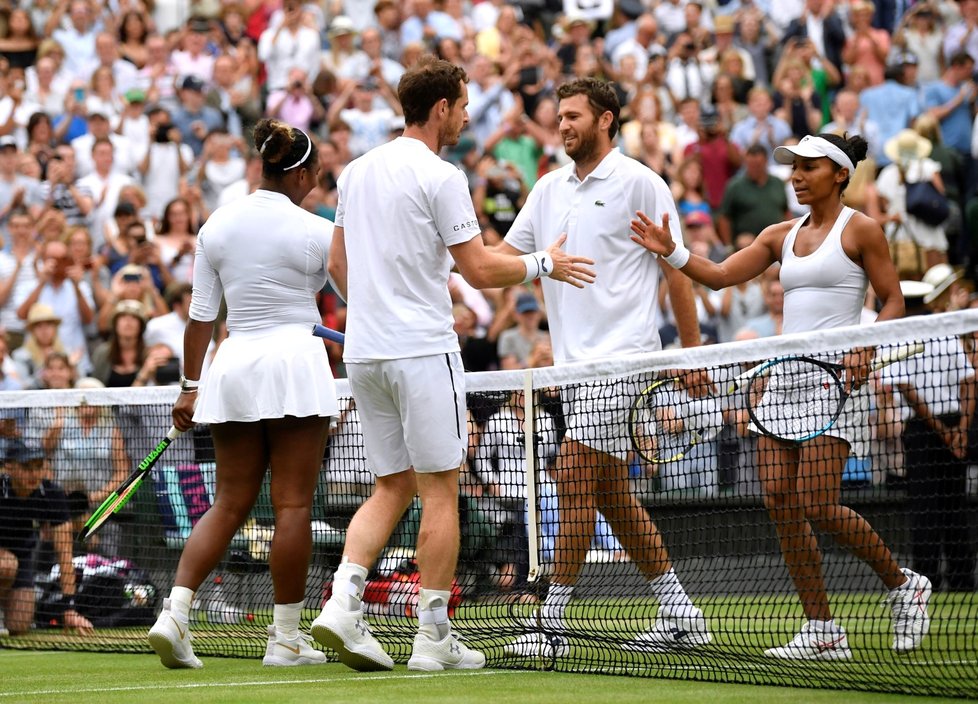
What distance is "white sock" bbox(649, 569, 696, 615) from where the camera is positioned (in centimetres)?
716

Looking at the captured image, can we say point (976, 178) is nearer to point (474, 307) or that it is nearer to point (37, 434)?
point (474, 307)

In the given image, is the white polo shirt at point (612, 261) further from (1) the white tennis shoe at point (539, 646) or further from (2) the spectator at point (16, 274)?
(2) the spectator at point (16, 274)

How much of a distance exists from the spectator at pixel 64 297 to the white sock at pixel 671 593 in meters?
8.10

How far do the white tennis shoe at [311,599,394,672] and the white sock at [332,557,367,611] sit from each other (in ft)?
0.09

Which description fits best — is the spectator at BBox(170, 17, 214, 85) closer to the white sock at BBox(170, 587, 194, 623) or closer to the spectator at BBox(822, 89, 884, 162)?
the spectator at BBox(822, 89, 884, 162)

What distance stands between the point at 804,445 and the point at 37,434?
4.74m

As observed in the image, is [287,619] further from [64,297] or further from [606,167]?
[64,297]

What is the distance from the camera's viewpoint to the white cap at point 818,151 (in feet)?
23.5

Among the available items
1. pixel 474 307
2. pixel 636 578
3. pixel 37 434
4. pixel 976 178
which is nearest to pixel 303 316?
pixel 636 578

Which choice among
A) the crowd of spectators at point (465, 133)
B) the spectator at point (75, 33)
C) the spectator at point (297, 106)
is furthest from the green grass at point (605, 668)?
the spectator at point (75, 33)

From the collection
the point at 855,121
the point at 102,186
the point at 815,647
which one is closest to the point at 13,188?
the point at 102,186

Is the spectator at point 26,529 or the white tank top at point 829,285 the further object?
the spectator at point 26,529

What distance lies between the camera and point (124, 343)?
12.8 metres

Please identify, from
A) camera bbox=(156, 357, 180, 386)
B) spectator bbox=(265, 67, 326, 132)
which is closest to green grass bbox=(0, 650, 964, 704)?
camera bbox=(156, 357, 180, 386)
